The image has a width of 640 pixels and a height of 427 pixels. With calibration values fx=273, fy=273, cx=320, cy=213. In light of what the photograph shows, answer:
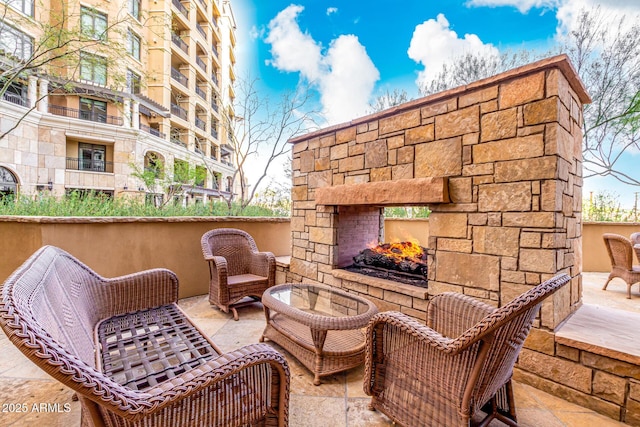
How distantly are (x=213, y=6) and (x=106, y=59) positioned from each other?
1818 cm

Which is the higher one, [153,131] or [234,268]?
[153,131]

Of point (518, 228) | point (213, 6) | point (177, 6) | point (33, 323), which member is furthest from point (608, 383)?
point (213, 6)

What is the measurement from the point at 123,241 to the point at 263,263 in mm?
1650

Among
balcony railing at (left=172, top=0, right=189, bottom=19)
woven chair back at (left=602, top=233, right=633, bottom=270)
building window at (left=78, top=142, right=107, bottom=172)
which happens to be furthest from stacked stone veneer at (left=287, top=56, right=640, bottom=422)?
balcony railing at (left=172, top=0, right=189, bottom=19)

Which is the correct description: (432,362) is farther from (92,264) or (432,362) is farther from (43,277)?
(92,264)

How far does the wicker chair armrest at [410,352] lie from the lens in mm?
1209

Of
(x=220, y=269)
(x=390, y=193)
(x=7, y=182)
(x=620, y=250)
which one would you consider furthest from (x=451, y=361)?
(x=7, y=182)

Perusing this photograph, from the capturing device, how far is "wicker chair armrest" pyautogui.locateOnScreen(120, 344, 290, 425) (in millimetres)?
852

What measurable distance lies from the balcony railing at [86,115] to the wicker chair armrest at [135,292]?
13739mm

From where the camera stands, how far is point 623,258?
3.53 m

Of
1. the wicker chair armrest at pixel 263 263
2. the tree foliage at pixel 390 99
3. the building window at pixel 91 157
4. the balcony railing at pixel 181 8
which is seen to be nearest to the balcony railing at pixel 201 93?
the balcony railing at pixel 181 8

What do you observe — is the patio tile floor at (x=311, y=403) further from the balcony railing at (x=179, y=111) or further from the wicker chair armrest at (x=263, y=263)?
the balcony railing at (x=179, y=111)

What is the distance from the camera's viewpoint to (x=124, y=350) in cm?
156

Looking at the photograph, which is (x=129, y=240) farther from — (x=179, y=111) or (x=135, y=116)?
(x=179, y=111)
